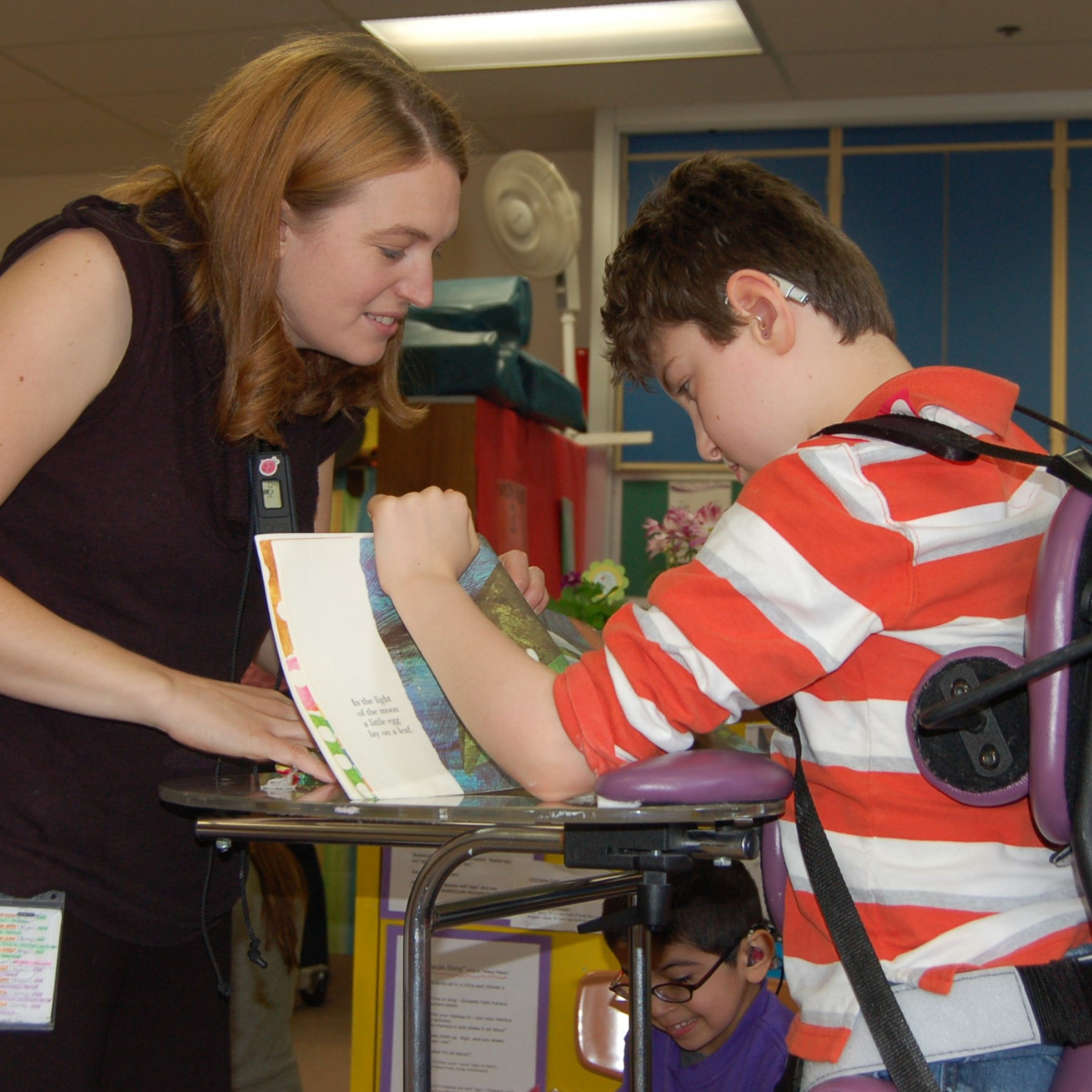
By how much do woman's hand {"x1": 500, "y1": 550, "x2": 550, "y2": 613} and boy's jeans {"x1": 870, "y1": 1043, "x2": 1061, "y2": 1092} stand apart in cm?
54

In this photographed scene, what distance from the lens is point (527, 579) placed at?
1.24 m

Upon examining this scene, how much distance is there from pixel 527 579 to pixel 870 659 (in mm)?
434

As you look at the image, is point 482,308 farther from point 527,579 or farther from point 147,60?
point 147,60

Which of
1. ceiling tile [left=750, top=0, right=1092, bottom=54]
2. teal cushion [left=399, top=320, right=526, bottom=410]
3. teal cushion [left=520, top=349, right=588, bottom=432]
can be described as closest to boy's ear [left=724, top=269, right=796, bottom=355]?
teal cushion [left=399, top=320, right=526, bottom=410]

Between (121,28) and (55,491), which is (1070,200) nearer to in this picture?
(121,28)

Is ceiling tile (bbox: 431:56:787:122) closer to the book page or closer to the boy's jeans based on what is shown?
the book page

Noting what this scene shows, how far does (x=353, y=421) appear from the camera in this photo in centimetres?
135

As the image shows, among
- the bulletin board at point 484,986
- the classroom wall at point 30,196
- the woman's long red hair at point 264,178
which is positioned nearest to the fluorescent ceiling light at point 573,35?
the classroom wall at point 30,196

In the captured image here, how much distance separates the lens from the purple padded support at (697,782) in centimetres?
78

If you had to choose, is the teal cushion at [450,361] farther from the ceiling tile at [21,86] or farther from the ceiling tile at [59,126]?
the ceiling tile at [59,126]

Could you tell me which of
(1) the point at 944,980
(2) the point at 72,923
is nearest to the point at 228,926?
(2) the point at 72,923

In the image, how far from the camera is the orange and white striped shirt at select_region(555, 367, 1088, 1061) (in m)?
0.85

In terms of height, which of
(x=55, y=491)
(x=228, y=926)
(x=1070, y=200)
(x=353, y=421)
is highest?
(x=1070, y=200)

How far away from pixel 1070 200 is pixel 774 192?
12.3 feet
